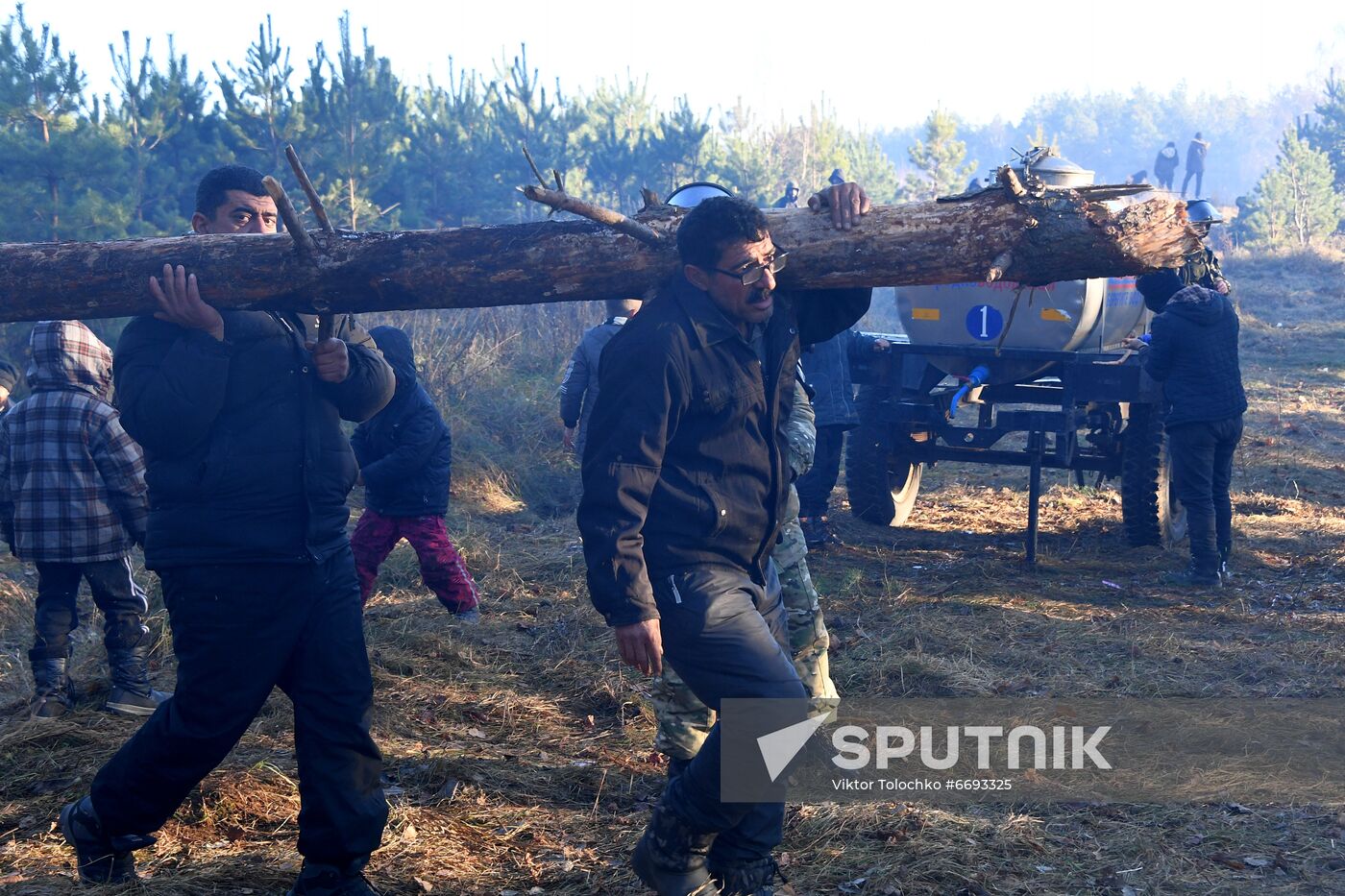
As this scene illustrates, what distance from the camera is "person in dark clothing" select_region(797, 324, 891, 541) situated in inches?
305

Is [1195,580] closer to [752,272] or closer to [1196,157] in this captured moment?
[752,272]

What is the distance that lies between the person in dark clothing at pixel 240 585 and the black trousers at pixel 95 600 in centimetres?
180

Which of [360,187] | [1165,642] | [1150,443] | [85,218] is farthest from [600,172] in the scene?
[1165,642]

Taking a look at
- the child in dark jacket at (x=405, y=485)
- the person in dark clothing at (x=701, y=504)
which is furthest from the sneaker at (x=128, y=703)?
the person in dark clothing at (x=701, y=504)

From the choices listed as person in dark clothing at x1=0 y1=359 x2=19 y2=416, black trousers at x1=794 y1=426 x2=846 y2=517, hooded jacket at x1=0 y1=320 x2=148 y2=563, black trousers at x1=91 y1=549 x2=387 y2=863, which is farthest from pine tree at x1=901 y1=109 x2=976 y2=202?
black trousers at x1=91 y1=549 x2=387 y2=863

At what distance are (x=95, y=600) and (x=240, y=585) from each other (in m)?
2.32

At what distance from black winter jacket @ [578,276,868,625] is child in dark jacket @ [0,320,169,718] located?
275 centimetres

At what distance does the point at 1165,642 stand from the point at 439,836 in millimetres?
4123

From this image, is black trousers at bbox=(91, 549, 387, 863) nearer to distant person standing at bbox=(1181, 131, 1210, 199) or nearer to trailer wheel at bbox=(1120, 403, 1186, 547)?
trailer wheel at bbox=(1120, 403, 1186, 547)

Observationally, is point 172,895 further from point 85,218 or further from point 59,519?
point 85,218

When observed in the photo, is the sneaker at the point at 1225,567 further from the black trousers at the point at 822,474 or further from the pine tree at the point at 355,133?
the pine tree at the point at 355,133

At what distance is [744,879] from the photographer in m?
3.27

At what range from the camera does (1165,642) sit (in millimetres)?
6016

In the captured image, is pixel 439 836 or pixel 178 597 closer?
pixel 178 597
